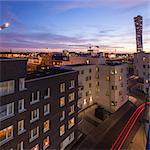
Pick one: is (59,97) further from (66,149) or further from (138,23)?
(138,23)

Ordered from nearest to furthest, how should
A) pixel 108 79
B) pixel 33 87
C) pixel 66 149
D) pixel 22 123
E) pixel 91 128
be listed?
pixel 22 123
pixel 33 87
pixel 66 149
pixel 91 128
pixel 108 79

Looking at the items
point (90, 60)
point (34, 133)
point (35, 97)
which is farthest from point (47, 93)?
point (90, 60)

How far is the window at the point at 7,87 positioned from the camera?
857 cm

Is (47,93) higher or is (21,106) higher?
(47,93)

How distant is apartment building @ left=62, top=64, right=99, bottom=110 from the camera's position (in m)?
21.2

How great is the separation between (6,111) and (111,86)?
52.6 feet

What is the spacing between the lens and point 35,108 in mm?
11070

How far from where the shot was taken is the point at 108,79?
76.3ft

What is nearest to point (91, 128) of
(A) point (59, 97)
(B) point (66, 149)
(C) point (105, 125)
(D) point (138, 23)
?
(C) point (105, 125)

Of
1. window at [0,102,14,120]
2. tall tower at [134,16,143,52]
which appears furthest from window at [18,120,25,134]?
tall tower at [134,16,143,52]

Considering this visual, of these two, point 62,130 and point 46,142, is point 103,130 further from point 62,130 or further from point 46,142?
point 46,142

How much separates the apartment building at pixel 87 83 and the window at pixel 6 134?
1196 cm

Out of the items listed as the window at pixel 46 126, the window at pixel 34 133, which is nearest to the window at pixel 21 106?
the window at pixel 34 133

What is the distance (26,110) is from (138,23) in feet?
196
